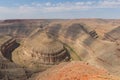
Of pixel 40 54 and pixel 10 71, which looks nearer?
pixel 10 71

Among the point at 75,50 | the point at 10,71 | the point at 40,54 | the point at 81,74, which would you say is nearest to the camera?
the point at 81,74

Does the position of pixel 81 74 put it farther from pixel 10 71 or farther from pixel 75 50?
pixel 75 50

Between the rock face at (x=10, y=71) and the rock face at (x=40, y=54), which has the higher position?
the rock face at (x=10, y=71)

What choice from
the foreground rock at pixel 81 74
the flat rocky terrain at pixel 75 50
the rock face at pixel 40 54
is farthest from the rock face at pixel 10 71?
the rock face at pixel 40 54

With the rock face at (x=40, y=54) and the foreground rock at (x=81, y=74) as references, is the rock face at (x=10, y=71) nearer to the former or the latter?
the foreground rock at (x=81, y=74)

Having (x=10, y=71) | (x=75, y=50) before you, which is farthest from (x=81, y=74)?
(x=75, y=50)

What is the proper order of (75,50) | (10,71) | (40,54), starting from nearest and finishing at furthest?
(10,71)
(40,54)
(75,50)

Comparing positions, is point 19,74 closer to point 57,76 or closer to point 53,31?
point 57,76

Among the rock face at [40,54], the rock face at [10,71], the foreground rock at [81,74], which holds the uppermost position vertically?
the foreground rock at [81,74]
